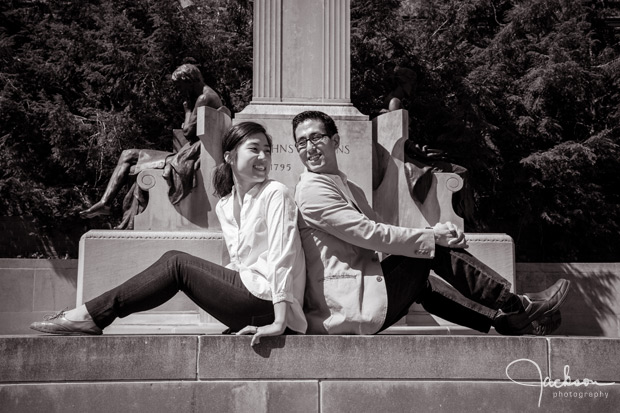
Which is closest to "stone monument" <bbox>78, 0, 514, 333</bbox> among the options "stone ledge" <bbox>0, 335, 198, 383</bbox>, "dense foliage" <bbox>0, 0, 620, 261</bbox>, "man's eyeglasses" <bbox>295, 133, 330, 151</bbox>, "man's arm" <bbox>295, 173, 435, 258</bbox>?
"man's eyeglasses" <bbox>295, 133, 330, 151</bbox>

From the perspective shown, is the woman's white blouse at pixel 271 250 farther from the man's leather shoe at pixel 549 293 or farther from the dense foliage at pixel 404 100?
the dense foliage at pixel 404 100

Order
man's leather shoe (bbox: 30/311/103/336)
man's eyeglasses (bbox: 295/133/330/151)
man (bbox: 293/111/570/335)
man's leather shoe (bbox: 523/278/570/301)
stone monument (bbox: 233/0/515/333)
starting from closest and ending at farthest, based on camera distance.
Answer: man's leather shoe (bbox: 30/311/103/336) < man (bbox: 293/111/570/335) < man's leather shoe (bbox: 523/278/570/301) < man's eyeglasses (bbox: 295/133/330/151) < stone monument (bbox: 233/0/515/333)

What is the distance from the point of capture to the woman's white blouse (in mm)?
3916

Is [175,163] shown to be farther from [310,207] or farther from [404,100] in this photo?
[404,100]

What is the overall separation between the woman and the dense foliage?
1253 centimetres

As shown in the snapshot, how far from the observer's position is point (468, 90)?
16.7 m

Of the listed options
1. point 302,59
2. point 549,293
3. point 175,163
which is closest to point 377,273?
point 549,293

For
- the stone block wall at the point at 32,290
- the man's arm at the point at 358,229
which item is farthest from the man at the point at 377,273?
the stone block wall at the point at 32,290

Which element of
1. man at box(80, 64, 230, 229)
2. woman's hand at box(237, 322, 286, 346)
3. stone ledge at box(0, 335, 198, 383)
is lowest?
stone ledge at box(0, 335, 198, 383)

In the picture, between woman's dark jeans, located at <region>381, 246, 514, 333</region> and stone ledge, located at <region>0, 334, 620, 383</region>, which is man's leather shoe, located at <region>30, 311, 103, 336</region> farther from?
woman's dark jeans, located at <region>381, 246, 514, 333</region>

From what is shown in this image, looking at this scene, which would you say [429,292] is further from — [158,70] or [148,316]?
[158,70]

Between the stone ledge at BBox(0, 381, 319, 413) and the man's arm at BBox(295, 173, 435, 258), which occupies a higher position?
the man's arm at BBox(295, 173, 435, 258)

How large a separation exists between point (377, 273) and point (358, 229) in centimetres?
28

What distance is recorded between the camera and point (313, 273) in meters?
4.16
